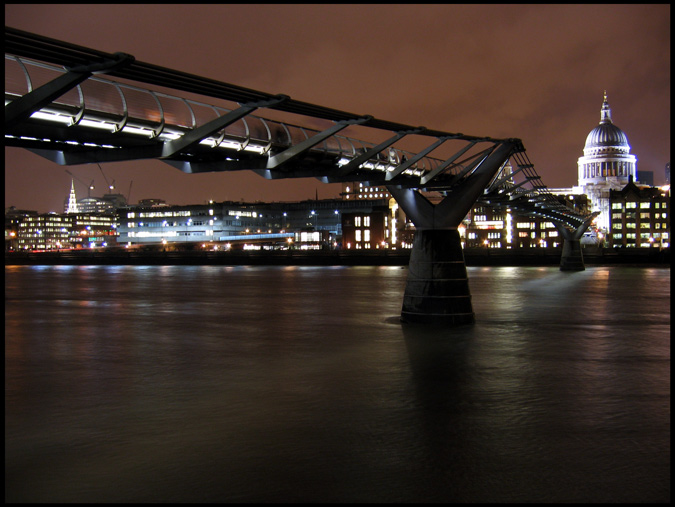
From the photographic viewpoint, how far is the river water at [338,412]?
9.23m

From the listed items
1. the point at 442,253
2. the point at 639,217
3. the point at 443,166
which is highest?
the point at 639,217

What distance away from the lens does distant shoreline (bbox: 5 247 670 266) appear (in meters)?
97.0

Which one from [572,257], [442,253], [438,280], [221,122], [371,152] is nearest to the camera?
[221,122]

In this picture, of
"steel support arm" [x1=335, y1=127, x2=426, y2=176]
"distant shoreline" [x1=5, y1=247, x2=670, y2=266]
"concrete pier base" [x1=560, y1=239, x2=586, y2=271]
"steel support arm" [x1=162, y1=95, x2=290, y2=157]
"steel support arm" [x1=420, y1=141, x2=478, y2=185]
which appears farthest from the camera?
"distant shoreline" [x1=5, y1=247, x2=670, y2=266]

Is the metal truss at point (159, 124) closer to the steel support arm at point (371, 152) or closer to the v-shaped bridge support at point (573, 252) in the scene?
the steel support arm at point (371, 152)

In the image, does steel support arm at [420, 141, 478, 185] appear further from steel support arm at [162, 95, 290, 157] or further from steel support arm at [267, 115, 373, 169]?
steel support arm at [162, 95, 290, 157]

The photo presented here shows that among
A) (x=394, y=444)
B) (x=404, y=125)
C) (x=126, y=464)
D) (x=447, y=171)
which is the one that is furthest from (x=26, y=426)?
(x=447, y=171)

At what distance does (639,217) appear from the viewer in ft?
620

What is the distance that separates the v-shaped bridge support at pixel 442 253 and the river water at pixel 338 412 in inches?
34.4

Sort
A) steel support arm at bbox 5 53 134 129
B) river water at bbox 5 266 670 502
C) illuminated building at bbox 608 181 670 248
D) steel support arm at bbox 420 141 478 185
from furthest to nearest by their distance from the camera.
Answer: illuminated building at bbox 608 181 670 248
steel support arm at bbox 420 141 478 185
steel support arm at bbox 5 53 134 129
river water at bbox 5 266 670 502

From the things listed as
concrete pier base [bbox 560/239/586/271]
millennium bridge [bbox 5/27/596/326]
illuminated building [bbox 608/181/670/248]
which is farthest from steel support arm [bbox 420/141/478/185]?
illuminated building [bbox 608/181/670/248]

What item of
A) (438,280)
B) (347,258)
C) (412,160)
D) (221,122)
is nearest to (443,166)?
(412,160)

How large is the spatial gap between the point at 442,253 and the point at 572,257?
59927 mm

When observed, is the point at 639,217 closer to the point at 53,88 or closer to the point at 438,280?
the point at 438,280
